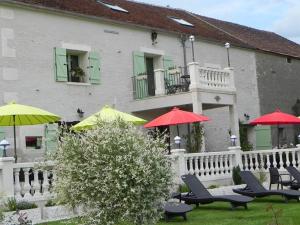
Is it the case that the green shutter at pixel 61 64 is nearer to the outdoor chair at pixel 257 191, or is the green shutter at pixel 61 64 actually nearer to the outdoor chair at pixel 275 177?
the outdoor chair at pixel 257 191

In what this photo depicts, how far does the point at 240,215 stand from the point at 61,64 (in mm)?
9699

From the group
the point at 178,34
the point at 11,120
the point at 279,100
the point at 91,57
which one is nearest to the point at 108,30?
the point at 91,57

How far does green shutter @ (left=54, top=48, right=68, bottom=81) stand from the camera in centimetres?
1952

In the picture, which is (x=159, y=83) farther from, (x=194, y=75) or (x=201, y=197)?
(x=201, y=197)

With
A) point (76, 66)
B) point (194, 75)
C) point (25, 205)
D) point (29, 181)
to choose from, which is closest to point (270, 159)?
point (194, 75)

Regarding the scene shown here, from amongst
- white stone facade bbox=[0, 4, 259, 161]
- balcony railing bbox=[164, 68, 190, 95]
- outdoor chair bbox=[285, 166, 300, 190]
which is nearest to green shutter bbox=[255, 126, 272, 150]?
white stone facade bbox=[0, 4, 259, 161]

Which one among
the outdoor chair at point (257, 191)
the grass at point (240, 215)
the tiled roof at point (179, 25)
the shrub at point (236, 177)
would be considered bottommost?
the grass at point (240, 215)

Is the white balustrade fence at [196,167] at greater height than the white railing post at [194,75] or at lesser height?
lesser

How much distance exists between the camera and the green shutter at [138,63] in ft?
73.7

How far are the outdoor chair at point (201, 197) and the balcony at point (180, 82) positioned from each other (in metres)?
7.09

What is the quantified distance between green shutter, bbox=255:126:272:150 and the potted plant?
37.4 feet

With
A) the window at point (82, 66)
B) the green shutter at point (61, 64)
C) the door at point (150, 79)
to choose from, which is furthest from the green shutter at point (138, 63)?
the green shutter at point (61, 64)

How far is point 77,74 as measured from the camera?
2067 cm

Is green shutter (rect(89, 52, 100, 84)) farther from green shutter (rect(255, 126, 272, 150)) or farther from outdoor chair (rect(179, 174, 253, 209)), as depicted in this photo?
green shutter (rect(255, 126, 272, 150))
